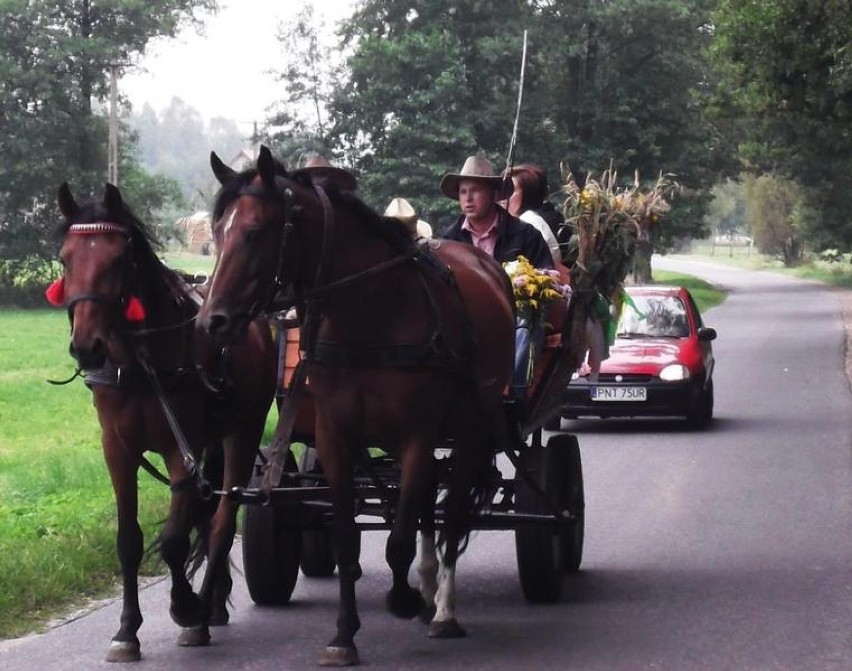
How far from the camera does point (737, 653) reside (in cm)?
716

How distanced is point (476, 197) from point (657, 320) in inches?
412

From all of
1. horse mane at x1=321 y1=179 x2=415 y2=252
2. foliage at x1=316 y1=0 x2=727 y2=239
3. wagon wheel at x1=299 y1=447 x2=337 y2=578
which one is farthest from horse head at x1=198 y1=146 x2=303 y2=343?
foliage at x1=316 y1=0 x2=727 y2=239

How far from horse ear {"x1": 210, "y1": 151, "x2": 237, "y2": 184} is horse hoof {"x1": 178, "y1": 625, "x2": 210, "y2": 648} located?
207cm

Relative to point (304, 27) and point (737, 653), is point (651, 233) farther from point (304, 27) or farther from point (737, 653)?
point (304, 27)

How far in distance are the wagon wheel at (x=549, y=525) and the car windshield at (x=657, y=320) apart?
30.9 feet

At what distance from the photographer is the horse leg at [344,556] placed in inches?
272

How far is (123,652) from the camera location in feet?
23.0

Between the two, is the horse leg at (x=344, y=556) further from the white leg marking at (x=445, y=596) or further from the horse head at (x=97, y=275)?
the horse head at (x=97, y=275)

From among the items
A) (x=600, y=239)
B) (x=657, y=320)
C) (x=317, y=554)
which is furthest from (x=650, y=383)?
(x=317, y=554)

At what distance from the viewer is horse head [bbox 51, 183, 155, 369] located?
670 centimetres

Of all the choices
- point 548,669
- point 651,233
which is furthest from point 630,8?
point 548,669

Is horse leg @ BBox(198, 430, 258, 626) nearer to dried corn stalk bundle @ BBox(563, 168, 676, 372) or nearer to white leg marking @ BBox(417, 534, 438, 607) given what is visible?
white leg marking @ BBox(417, 534, 438, 607)

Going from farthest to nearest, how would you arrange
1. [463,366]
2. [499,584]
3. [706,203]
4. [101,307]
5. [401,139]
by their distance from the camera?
[706,203], [401,139], [499,584], [463,366], [101,307]

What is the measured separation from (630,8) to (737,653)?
42.5m
